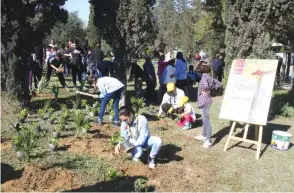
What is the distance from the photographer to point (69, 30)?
44.9 m

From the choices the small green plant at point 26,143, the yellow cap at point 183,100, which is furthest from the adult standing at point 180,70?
the small green plant at point 26,143

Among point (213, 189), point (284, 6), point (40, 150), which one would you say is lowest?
point (213, 189)

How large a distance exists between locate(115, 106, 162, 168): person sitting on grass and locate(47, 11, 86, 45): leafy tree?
38078 mm

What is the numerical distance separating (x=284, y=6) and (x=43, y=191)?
26.2 ft

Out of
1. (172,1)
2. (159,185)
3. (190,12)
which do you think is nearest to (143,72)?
(159,185)

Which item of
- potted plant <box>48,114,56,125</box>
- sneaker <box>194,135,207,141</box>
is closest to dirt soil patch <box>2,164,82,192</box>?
potted plant <box>48,114,56,125</box>

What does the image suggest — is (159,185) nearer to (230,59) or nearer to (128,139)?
(128,139)

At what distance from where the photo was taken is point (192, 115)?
9.49 meters

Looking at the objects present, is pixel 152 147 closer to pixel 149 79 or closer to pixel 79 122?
pixel 79 122

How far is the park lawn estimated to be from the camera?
17.9ft

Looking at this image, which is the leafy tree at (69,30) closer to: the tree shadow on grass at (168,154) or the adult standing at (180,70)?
the adult standing at (180,70)

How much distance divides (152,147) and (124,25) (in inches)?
216

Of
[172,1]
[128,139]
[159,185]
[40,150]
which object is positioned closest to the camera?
[159,185]

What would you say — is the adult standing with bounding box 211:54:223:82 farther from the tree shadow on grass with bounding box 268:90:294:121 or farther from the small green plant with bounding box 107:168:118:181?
the small green plant with bounding box 107:168:118:181
